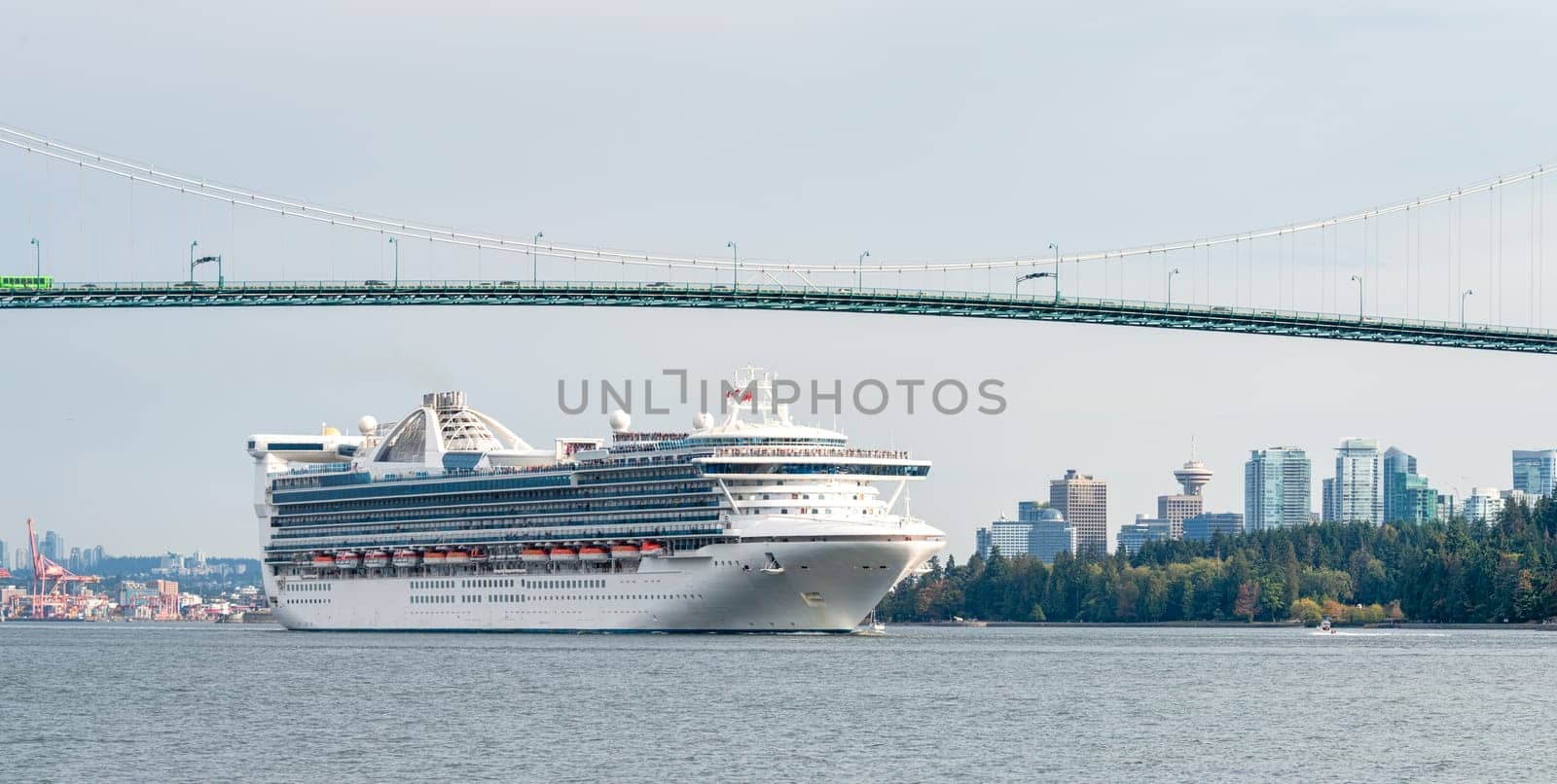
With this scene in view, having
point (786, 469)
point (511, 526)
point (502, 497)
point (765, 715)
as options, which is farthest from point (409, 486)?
point (765, 715)

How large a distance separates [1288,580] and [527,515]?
2059 inches

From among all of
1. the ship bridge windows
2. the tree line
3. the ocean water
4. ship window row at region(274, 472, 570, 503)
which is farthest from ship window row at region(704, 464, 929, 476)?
the tree line

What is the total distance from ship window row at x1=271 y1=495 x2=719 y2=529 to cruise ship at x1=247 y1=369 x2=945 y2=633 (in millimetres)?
49

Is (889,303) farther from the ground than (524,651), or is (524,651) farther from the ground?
(889,303)

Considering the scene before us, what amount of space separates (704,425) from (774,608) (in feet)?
19.8

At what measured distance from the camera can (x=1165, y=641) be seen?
241ft

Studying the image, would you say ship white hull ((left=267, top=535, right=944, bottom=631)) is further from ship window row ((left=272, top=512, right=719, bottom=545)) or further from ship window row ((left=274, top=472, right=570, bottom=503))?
ship window row ((left=274, top=472, right=570, bottom=503))

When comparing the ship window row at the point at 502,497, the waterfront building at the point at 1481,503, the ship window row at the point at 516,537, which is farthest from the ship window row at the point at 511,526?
the waterfront building at the point at 1481,503

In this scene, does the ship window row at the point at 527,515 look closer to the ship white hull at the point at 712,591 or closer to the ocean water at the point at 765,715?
the ship white hull at the point at 712,591

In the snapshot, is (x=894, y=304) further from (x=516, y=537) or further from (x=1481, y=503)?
(x=1481, y=503)

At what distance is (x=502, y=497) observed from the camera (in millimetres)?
68500

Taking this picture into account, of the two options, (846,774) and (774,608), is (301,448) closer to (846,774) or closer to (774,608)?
(774,608)

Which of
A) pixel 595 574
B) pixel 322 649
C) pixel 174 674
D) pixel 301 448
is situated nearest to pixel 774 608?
pixel 595 574

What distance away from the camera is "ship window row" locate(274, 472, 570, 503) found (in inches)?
2655
